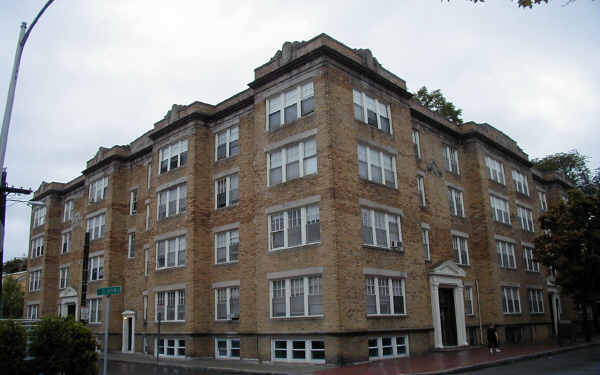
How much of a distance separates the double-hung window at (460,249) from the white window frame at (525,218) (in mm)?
7433

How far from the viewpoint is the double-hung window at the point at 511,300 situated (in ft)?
105

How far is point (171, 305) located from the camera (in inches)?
1132

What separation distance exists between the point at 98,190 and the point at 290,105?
20417 millimetres

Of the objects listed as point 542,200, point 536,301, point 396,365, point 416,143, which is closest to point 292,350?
point 396,365

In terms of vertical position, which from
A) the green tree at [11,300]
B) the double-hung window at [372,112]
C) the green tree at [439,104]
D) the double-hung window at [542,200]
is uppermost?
the green tree at [439,104]

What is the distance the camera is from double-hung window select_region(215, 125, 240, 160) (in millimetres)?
28805

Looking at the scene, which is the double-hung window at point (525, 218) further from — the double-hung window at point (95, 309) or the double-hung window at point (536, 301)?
the double-hung window at point (95, 309)

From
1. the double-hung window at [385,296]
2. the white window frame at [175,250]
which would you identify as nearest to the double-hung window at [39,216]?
the white window frame at [175,250]

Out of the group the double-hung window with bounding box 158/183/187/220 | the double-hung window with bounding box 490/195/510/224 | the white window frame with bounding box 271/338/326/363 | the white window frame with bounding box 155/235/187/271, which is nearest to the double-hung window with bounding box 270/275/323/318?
the white window frame with bounding box 271/338/326/363

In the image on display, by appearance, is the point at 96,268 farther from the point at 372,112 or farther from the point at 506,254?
the point at 506,254

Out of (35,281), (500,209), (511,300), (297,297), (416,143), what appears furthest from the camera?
(35,281)

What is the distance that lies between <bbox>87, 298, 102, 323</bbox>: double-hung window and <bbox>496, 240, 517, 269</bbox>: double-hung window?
27.2 meters

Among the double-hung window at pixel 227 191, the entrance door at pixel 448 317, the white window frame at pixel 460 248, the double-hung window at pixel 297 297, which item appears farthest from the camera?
the white window frame at pixel 460 248

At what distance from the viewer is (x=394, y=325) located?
23234 millimetres
